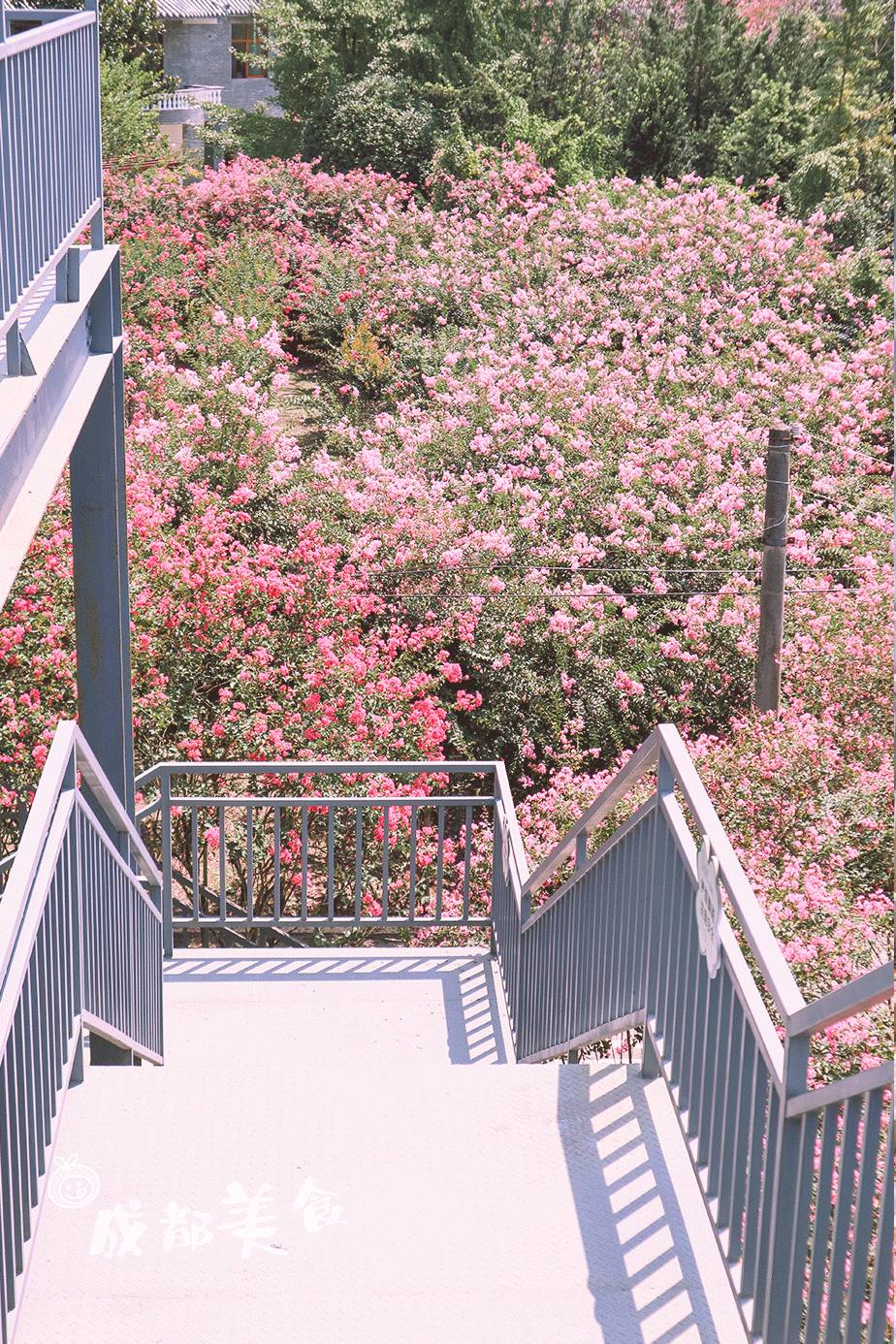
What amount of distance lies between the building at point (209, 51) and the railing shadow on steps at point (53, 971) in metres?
39.8

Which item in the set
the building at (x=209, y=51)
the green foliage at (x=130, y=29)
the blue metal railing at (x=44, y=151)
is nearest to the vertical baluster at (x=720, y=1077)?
the blue metal railing at (x=44, y=151)

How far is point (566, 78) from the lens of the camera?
2284 cm

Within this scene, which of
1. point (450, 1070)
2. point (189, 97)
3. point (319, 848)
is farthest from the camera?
point (189, 97)

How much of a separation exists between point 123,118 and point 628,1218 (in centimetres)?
2216

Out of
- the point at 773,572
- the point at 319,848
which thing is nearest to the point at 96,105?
the point at 319,848

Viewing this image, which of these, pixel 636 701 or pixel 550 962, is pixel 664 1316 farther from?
pixel 636 701

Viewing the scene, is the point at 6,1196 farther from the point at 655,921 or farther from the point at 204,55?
the point at 204,55

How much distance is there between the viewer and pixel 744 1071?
2.95 m

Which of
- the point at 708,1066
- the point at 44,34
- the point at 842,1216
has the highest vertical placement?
the point at 44,34

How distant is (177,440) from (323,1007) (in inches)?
277

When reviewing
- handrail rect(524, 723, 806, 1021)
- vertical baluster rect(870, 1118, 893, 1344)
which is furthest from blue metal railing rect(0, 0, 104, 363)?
vertical baluster rect(870, 1118, 893, 1344)

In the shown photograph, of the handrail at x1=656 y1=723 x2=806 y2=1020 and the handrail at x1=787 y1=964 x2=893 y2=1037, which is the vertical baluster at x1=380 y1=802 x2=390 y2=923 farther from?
the handrail at x1=787 y1=964 x2=893 y2=1037

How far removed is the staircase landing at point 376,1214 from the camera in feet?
10.2

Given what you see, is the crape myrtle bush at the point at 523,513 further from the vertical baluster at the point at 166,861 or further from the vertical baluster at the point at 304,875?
the vertical baluster at the point at 304,875
